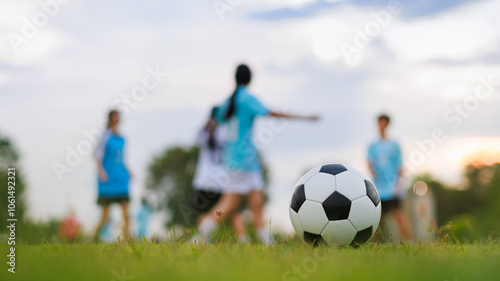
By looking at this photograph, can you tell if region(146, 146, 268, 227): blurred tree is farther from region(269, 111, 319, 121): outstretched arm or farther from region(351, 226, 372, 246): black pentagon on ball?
region(351, 226, 372, 246): black pentagon on ball

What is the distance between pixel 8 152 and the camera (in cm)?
1642

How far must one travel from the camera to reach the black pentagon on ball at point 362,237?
15.5ft

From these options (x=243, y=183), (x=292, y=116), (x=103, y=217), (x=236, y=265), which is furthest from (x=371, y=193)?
(x=103, y=217)

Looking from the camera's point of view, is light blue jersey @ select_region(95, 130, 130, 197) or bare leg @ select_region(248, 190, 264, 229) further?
light blue jersey @ select_region(95, 130, 130, 197)

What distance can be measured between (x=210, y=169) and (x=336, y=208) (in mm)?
4517

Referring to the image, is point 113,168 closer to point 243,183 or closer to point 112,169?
point 112,169

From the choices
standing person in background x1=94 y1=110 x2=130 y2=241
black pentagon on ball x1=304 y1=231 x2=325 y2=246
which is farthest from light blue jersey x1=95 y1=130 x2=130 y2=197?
black pentagon on ball x1=304 y1=231 x2=325 y2=246

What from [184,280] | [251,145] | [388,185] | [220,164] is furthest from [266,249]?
[388,185]

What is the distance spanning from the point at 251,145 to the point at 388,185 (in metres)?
3.40

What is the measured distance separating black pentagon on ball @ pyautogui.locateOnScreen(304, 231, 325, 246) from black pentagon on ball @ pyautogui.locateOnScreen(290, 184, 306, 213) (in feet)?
0.84

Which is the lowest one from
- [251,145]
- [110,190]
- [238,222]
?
[238,222]

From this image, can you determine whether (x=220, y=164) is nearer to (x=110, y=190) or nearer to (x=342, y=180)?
(x=110, y=190)

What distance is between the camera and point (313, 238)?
4.74 metres

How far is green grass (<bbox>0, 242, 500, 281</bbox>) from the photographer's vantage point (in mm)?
2910
